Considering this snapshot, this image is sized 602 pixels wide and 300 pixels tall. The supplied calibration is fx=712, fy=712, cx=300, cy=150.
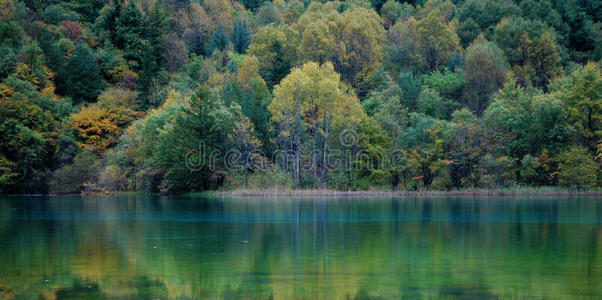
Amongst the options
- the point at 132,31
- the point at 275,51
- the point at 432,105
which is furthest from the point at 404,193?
the point at 132,31

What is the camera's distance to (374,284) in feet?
59.2

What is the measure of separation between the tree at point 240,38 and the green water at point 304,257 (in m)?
71.7

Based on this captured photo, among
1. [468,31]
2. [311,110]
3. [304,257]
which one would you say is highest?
[468,31]

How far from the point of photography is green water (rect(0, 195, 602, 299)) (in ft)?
57.0

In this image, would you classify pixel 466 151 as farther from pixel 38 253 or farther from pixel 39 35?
pixel 39 35

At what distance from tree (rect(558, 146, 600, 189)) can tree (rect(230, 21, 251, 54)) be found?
56.5 metres

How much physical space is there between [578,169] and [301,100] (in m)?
26.8

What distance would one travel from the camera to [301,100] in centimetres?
7119

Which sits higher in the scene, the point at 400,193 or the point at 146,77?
the point at 146,77

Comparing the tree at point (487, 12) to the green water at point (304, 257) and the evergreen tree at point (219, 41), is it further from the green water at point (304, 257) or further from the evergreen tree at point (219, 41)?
the green water at point (304, 257)

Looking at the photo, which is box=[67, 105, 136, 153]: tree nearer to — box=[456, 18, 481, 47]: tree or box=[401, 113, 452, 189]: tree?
box=[401, 113, 452, 189]: tree

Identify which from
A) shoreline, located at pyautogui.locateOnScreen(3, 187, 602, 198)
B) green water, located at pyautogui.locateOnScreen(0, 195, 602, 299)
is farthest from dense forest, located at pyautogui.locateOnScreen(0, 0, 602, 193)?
green water, located at pyautogui.locateOnScreen(0, 195, 602, 299)

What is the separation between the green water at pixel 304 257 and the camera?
1736cm

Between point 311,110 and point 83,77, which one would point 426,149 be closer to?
point 311,110
